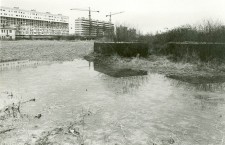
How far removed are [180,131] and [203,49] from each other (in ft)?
32.9

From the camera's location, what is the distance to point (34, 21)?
15125 centimetres

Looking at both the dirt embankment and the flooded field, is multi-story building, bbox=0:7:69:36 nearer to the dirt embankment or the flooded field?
the dirt embankment

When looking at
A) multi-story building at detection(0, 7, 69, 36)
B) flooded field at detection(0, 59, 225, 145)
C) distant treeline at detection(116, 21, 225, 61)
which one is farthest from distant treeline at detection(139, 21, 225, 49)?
multi-story building at detection(0, 7, 69, 36)

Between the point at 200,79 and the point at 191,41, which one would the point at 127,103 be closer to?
the point at 200,79

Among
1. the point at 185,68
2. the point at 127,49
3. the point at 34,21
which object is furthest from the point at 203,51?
the point at 34,21

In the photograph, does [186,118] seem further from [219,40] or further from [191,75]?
[219,40]

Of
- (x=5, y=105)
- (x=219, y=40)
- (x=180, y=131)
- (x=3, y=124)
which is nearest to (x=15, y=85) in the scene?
(x=5, y=105)

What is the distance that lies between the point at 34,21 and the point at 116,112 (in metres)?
154

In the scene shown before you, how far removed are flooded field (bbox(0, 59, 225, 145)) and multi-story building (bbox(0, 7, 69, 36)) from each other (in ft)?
405

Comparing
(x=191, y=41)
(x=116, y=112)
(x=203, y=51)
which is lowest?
(x=116, y=112)

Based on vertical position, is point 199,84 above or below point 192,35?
below

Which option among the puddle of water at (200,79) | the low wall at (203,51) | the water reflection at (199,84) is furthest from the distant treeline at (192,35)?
the water reflection at (199,84)

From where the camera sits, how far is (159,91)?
8.49 metres

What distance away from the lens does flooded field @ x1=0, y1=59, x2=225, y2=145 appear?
4781 mm
